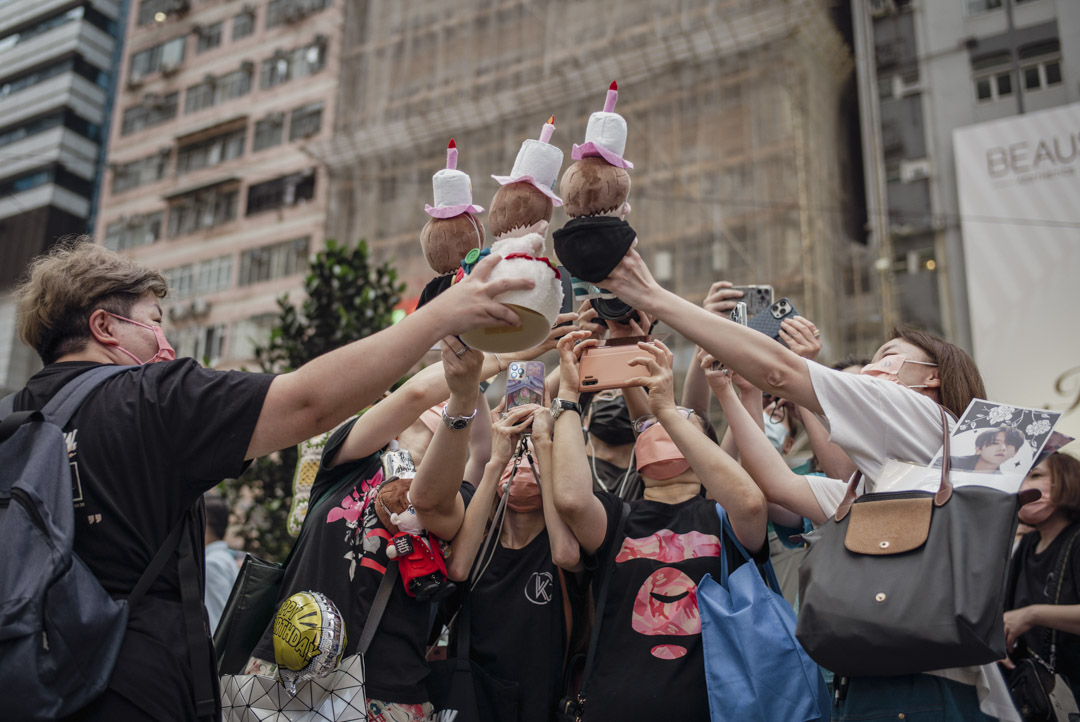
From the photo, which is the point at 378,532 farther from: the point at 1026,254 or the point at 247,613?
the point at 1026,254

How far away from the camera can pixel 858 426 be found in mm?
2193

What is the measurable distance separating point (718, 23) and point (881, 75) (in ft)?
11.3

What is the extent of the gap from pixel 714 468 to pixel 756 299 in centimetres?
81

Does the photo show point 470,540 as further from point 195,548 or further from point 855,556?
point 855,556

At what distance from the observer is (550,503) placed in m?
2.90

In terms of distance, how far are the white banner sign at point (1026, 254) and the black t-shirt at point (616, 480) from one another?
10837 mm

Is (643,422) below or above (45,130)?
below

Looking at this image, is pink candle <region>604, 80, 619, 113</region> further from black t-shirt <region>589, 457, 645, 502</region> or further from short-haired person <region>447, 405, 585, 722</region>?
black t-shirt <region>589, 457, 645, 502</region>

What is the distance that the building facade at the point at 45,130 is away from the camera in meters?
23.5

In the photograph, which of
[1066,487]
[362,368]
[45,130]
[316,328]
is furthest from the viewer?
[45,130]

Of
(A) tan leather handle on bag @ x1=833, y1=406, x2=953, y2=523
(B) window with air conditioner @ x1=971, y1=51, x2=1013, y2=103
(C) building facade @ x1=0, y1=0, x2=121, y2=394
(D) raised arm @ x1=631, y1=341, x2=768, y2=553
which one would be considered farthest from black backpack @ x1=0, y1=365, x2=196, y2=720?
(C) building facade @ x1=0, y1=0, x2=121, y2=394

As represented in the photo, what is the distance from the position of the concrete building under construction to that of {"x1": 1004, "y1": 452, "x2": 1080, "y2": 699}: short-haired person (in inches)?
400

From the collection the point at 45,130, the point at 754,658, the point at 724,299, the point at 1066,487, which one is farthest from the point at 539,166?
the point at 45,130

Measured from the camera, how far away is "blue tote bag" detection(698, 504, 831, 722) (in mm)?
2449
